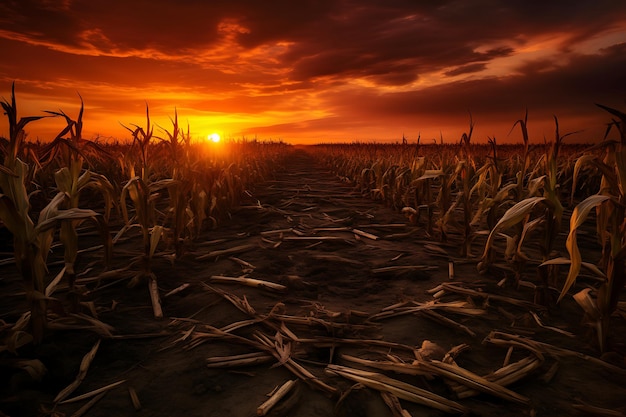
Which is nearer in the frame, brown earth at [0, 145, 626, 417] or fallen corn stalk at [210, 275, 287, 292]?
brown earth at [0, 145, 626, 417]

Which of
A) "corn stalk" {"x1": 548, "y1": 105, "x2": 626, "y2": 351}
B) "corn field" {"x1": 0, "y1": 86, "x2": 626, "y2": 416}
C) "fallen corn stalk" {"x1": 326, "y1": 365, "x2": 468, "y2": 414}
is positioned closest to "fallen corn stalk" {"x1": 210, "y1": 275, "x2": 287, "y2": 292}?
"corn field" {"x1": 0, "y1": 86, "x2": 626, "y2": 416}

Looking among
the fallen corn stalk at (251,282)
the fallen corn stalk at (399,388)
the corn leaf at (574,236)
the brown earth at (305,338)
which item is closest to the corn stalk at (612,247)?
the corn leaf at (574,236)

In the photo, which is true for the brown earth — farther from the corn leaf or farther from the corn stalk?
the corn leaf

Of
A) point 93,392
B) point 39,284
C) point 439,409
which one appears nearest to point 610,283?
point 439,409

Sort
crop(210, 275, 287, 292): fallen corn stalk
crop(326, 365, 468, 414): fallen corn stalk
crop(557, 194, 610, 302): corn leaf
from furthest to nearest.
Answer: crop(210, 275, 287, 292): fallen corn stalk, crop(557, 194, 610, 302): corn leaf, crop(326, 365, 468, 414): fallen corn stalk

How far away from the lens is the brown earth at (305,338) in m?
1.79

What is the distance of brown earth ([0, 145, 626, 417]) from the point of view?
1795 mm

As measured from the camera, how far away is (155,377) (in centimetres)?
200

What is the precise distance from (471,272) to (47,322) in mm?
3567

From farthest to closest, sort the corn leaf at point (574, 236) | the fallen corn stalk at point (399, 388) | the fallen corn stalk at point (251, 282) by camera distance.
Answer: the fallen corn stalk at point (251, 282), the corn leaf at point (574, 236), the fallen corn stalk at point (399, 388)

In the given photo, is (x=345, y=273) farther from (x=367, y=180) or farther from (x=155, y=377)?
(x=367, y=180)

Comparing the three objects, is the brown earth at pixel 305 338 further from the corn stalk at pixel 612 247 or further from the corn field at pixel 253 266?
the corn stalk at pixel 612 247

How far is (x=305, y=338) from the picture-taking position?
240cm

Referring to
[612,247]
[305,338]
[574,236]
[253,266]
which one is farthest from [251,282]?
[612,247]
